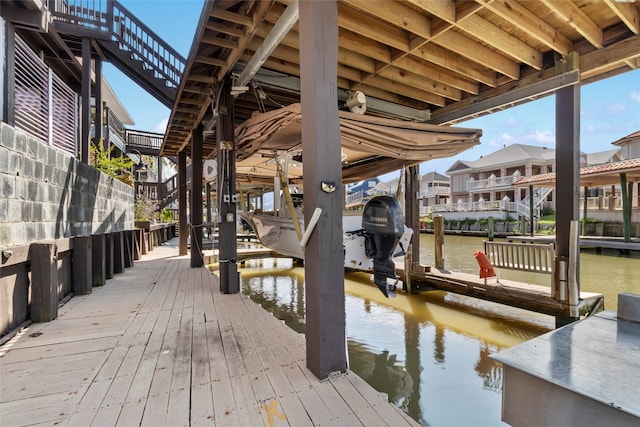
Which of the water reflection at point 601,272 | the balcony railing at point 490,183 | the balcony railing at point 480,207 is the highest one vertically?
the balcony railing at point 490,183

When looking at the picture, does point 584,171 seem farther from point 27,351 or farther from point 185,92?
point 27,351

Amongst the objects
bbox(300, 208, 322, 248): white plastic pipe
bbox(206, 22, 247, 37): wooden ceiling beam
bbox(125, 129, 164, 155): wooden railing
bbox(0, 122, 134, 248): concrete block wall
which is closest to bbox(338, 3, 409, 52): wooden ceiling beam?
bbox(206, 22, 247, 37): wooden ceiling beam

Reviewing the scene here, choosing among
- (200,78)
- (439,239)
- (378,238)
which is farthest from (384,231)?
(439,239)

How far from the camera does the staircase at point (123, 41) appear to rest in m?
6.36

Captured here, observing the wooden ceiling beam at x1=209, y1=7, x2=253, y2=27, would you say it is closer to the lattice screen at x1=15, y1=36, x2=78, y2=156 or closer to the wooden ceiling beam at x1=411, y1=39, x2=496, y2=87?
the wooden ceiling beam at x1=411, y1=39, x2=496, y2=87

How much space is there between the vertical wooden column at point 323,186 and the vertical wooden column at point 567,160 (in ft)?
11.7

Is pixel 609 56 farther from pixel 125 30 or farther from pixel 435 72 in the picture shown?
pixel 125 30

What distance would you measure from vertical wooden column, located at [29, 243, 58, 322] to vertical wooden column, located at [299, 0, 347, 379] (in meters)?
2.55

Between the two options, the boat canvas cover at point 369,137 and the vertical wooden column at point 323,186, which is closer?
the vertical wooden column at point 323,186

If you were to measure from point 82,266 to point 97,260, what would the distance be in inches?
24.6

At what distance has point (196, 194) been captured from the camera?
665 centimetres

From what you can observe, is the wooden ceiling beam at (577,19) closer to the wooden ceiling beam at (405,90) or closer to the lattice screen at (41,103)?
the wooden ceiling beam at (405,90)

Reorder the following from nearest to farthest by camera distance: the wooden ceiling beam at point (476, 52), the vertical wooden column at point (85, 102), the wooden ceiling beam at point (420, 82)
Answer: the wooden ceiling beam at point (476, 52) → the wooden ceiling beam at point (420, 82) → the vertical wooden column at point (85, 102)

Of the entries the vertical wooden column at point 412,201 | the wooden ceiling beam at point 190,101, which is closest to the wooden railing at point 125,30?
the wooden ceiling beam at point 190,101
